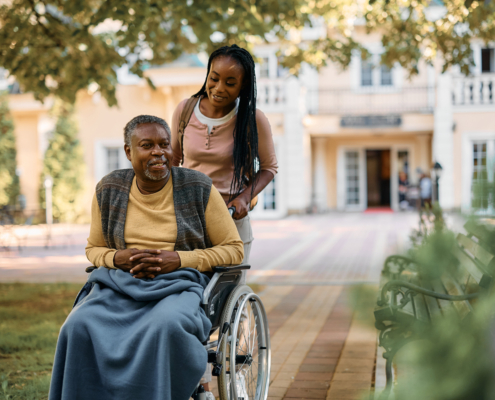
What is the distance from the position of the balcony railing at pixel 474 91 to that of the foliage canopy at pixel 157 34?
38.0 feet

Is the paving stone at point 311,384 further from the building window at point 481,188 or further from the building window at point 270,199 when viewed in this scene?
the building window at point 270,199

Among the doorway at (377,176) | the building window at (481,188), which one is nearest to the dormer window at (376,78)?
the doorway at (377,176)

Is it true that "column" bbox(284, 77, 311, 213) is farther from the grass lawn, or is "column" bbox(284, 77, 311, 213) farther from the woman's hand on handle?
→ the woman's hand on handle

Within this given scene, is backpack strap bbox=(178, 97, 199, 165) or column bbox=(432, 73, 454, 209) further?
column bbox=(432, 73, 454, 209)

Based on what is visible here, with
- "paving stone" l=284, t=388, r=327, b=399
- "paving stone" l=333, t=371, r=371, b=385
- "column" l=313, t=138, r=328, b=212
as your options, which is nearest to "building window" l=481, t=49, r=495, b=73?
"column" l=313, t=138, r=328, b=212

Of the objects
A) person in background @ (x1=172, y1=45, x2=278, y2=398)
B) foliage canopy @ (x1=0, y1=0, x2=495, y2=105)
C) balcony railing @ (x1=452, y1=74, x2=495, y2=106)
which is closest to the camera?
person in background @ (x1=172, y1=45, x2=278, y2=398)

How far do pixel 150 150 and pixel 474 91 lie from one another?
62.7ft

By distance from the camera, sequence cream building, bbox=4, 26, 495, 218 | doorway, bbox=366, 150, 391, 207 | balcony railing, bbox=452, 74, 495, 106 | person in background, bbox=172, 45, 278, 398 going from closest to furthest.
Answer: person in background, bbox=172, 45, 278, 398 < cream building, bbox=4, 26, 495, 218 < balcony railing, bbox=452, 74, 495, 106 < doorway, bbox=366, 150, 391, 207

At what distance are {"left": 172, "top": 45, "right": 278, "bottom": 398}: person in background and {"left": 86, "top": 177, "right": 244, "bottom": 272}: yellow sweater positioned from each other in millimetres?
242

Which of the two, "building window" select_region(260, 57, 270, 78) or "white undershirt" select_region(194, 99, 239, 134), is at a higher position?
"building window" select_region(260, 57, 270, 78)

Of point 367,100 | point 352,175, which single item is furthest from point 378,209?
point 367,100

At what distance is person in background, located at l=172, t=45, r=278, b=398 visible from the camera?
2.73 m

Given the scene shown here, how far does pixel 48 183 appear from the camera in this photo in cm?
1547

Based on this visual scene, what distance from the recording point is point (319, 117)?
67.3 ft
